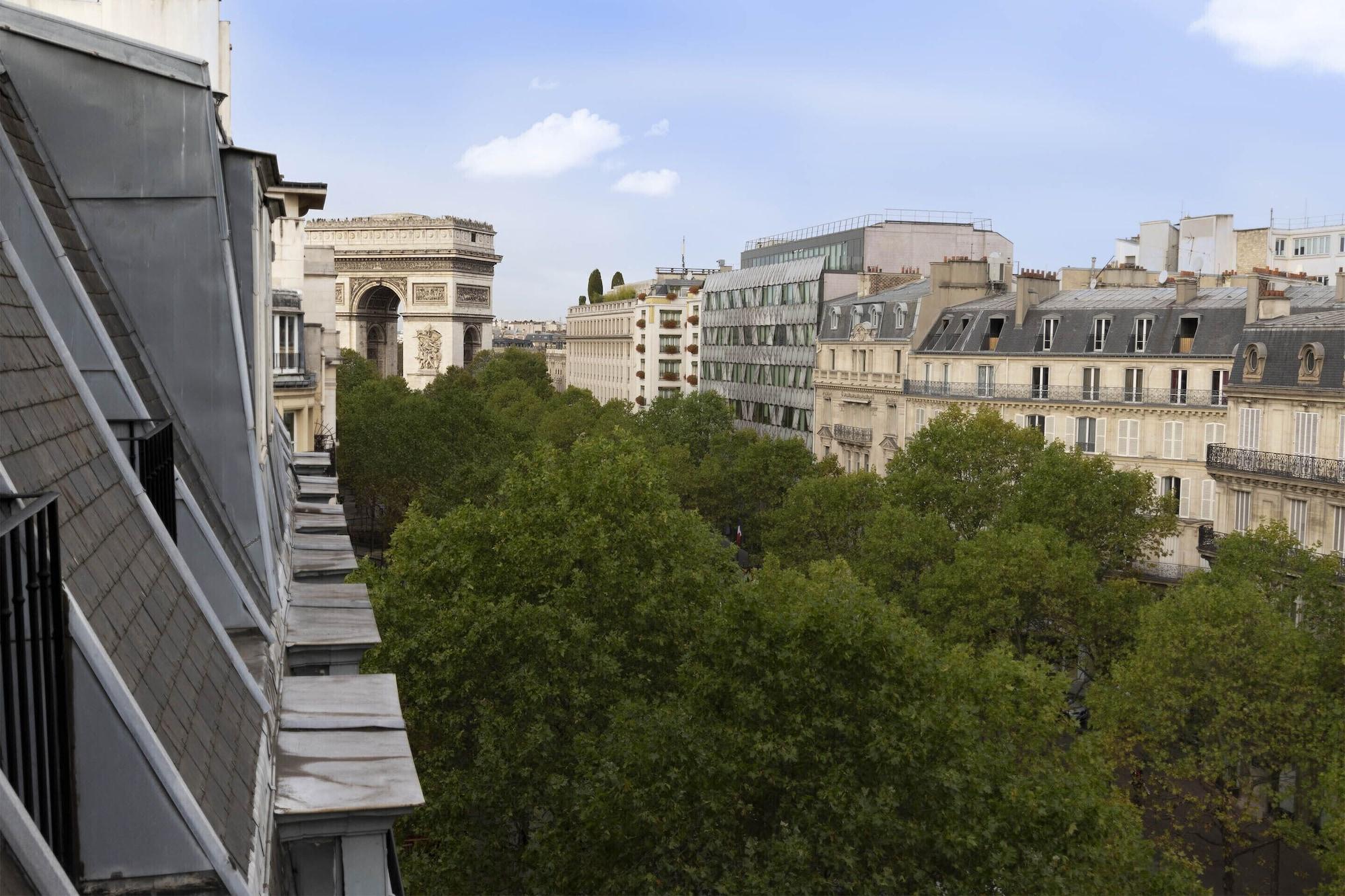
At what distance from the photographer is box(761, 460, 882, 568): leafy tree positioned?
47.7 metres

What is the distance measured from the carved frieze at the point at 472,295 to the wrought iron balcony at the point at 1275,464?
2917 inches

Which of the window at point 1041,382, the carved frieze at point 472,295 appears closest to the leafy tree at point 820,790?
the window at point 1041,382

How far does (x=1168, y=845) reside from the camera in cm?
2500

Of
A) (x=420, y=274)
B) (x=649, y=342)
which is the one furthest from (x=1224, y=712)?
(x=649, y=342)

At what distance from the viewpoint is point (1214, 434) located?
49.0 meters

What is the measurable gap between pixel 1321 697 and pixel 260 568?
81.0 ft

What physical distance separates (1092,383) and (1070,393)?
104cm

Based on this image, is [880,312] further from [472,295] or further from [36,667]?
[36,667]

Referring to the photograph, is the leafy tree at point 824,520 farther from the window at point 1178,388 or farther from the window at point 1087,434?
the window at point 1178,388

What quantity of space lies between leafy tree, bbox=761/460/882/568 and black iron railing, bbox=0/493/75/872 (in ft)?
143

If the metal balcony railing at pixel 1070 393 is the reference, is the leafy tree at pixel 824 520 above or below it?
below

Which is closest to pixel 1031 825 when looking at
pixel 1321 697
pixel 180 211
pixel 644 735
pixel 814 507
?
pixel 644 735

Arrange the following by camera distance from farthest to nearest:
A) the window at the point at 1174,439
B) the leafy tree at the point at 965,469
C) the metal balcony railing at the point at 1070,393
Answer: the window at the point at 1174,439, the metal balcony railing at the point at 1070,393, the leafy tree at the point at 965,469

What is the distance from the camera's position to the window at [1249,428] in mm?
42156
